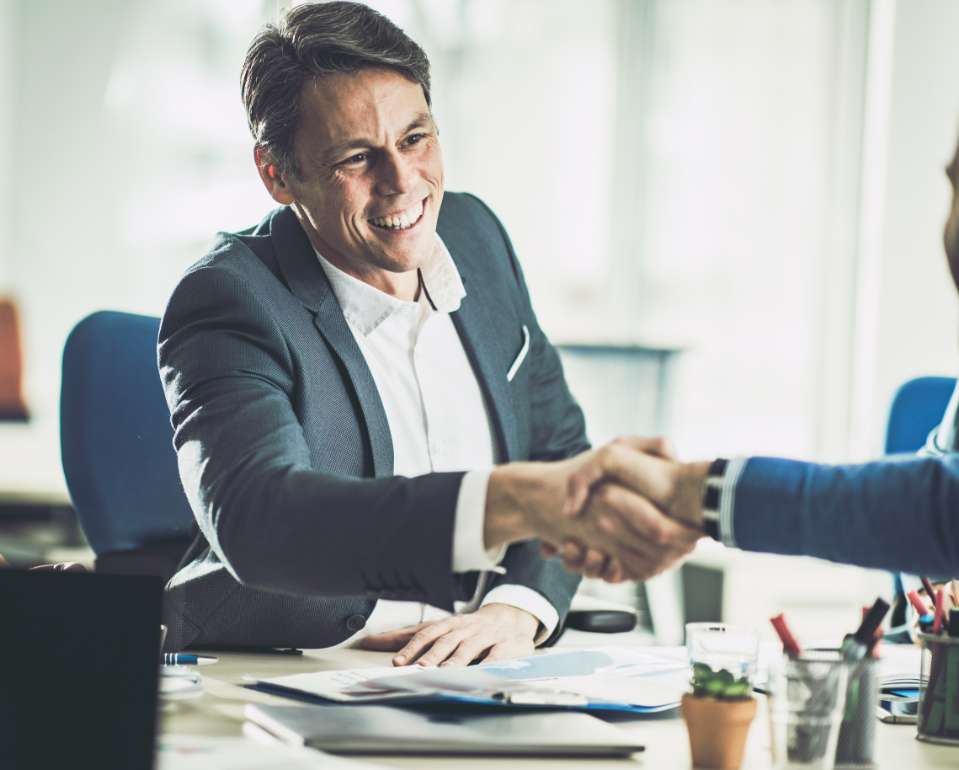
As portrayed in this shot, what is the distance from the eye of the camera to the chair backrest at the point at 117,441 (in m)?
1.88

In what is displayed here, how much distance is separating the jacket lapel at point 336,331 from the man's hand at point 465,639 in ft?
0.73

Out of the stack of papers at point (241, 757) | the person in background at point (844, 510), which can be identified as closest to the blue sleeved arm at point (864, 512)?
the person in background at point (844, 510)

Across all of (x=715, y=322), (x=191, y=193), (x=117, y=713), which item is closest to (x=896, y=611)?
(x=117, y=713)

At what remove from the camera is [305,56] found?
5.44 feet

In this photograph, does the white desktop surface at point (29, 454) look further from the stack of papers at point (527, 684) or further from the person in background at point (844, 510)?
the person in background at point (844, 510)

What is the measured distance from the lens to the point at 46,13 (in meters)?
5.27

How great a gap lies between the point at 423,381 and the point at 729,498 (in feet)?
2.56

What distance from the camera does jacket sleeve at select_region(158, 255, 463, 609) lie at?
116 cm

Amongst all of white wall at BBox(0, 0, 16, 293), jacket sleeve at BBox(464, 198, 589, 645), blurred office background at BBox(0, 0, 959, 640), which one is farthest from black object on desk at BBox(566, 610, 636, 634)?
white wall at BBox(0, 0, 16, 293)

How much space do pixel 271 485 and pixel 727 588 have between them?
3.31 meters

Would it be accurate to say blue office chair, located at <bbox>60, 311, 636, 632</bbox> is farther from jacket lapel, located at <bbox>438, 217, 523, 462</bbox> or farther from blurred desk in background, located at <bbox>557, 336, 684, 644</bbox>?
blurred desk in background, located at <bbox>557, 336, 684, 644</bbox>

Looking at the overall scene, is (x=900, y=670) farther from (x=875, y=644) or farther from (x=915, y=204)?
(x=915, y=204)

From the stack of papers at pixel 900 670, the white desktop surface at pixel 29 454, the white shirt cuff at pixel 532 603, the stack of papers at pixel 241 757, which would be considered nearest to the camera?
the stack of papers at pixel 241 757

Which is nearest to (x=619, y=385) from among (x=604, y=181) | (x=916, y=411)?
(x=604, y=181)
